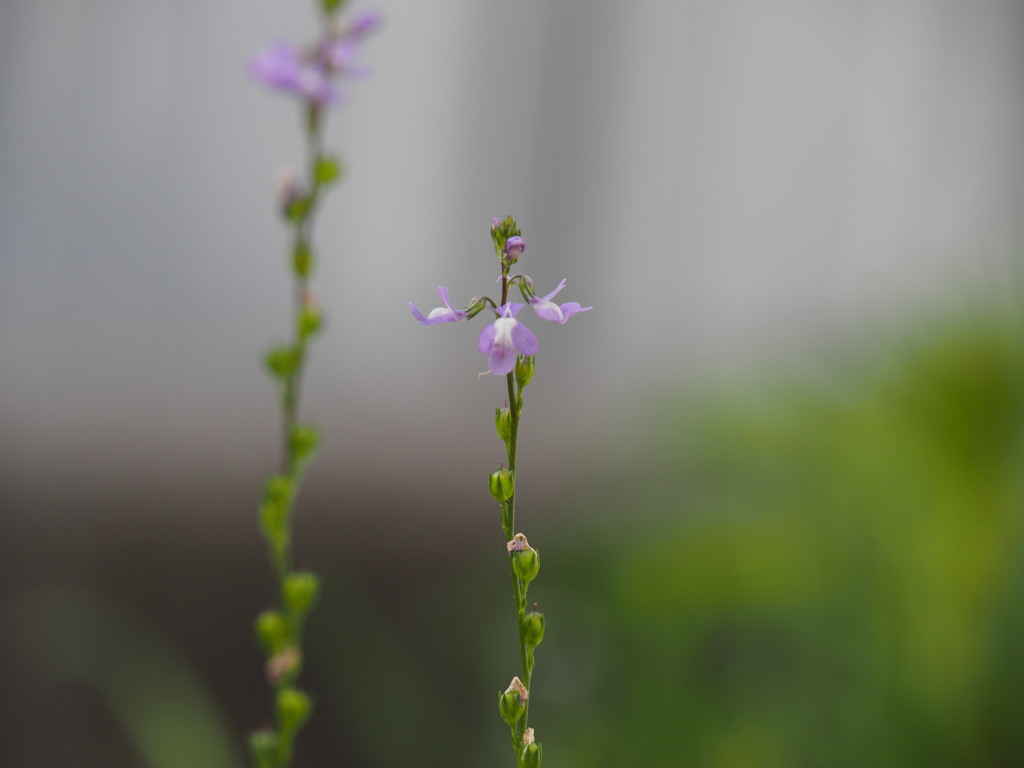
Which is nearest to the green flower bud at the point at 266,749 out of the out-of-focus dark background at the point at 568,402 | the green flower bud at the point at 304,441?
the green flower bud at the point at 304,441

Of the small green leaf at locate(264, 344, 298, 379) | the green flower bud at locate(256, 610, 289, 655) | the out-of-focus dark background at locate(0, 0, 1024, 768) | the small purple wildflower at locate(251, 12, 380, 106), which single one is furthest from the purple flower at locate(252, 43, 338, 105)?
the out-of-focus dark background at locate(0, 0, 1024, 768)

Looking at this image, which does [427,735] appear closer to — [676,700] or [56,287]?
[676,700]

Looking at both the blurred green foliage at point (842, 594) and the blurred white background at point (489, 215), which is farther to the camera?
the blurred white background at point (489, 215)

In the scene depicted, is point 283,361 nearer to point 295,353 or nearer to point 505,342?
point 295,353

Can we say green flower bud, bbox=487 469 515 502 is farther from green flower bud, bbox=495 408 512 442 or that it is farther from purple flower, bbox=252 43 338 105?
purple flower, bbox=252 43 338 105

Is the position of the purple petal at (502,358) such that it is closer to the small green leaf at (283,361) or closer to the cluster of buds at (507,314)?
the cluster of buds at (507,314)

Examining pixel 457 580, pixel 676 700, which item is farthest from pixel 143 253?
pixel 676 700
